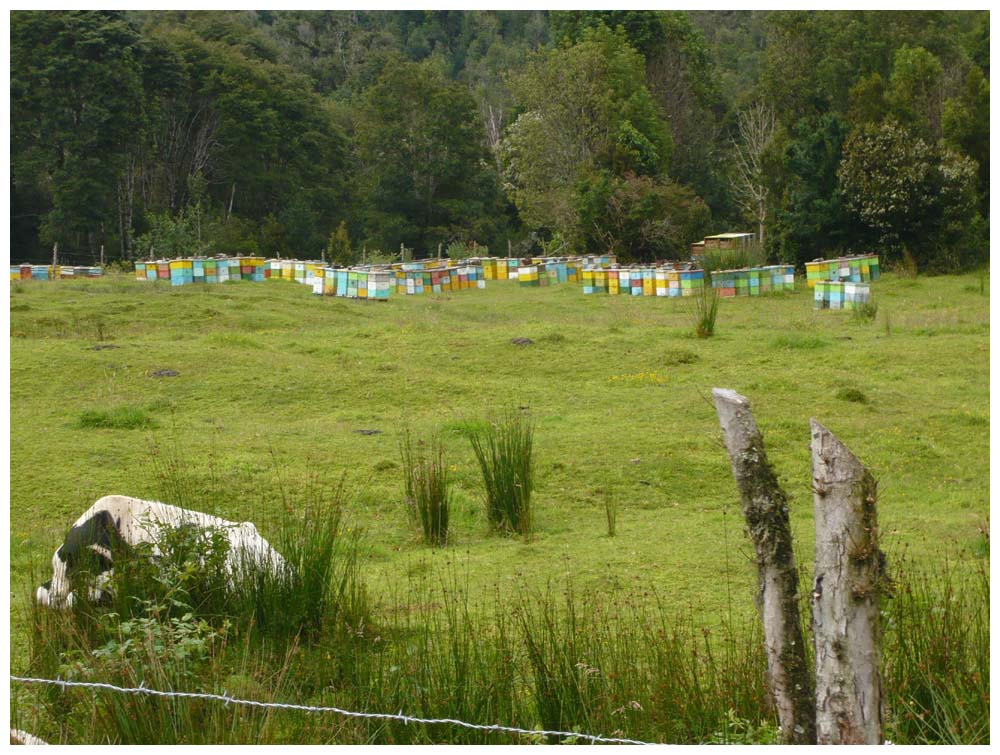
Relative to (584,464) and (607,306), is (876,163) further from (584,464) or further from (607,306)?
(584,464)

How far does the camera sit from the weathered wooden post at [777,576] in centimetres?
384

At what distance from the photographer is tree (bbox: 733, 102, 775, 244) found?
43.2m

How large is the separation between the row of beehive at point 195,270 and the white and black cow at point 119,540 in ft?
69.4

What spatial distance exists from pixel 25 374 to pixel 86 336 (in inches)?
137

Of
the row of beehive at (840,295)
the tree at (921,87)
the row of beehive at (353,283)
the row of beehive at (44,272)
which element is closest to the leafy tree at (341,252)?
the row of beehive at (44,272)

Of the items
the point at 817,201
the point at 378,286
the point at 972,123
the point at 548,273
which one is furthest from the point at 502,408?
the point at 972,123

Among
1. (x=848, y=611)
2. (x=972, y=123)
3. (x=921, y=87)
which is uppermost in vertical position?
(x=921, y=87)

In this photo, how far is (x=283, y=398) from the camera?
13.4 meters

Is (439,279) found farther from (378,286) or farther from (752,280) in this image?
(752,280)

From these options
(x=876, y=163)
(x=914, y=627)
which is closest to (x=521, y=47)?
(x=876, y=163)

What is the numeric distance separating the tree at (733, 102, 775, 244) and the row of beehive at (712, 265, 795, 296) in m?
16.4

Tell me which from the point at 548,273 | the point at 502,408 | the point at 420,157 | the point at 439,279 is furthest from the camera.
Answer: the point at 420,157

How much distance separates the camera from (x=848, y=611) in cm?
362

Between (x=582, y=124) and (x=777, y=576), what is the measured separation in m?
38.0
